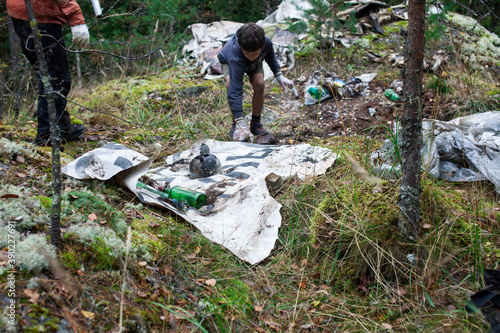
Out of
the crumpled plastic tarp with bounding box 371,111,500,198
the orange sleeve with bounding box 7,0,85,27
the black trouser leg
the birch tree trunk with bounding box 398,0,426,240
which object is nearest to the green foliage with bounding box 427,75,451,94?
the crumpled plastic tarp with bounding box 371,111,500,198

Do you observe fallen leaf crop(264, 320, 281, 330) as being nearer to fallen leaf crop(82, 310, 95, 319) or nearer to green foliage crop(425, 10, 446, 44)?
fallen leaf crop(82, 310, 95, 319)

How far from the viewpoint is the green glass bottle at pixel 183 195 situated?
7.81ft

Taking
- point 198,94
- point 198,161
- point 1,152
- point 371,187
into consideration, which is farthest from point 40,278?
point 198,94

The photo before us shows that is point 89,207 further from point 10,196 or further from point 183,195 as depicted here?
point 183,195

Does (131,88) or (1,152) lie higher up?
(1,152)

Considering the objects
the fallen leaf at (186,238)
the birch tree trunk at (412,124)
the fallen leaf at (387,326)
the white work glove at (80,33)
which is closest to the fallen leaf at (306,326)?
the fallen leaf at (387,326)

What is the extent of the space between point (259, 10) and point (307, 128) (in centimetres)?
729

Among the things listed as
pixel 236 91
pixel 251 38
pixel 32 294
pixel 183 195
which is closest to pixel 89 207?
pixel 183 195

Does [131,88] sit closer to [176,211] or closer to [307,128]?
[307,128]

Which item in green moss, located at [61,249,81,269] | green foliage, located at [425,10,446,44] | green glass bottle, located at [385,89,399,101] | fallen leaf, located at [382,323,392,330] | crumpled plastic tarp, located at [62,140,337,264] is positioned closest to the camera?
green moss, located at [61,249,81,269]

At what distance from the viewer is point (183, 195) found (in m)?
2.40

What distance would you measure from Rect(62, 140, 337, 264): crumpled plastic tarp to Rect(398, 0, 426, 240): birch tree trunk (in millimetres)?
735

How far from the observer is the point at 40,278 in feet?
4.34

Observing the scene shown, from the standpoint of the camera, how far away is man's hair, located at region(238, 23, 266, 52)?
317cm
